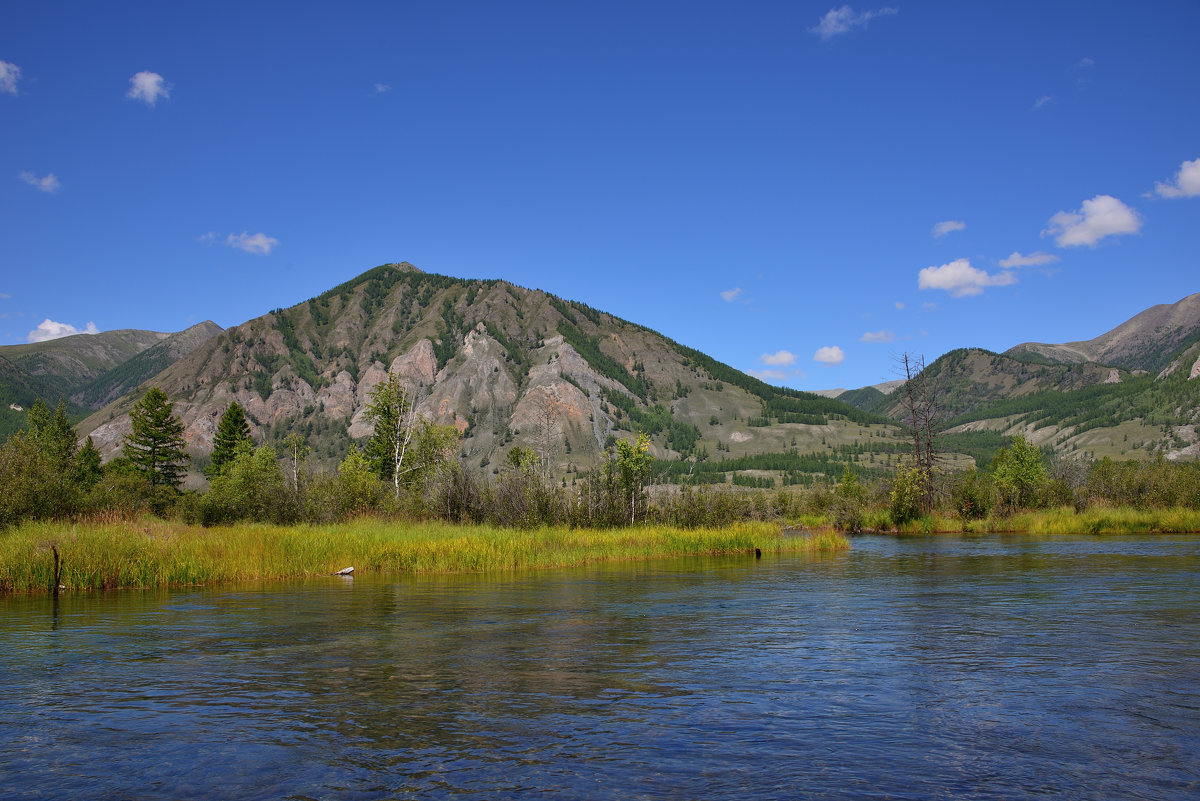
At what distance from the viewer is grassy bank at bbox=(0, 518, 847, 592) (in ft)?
83.7

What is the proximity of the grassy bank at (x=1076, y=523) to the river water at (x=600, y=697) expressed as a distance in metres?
38.7

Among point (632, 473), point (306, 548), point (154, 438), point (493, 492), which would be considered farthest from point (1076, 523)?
point (154, 438)

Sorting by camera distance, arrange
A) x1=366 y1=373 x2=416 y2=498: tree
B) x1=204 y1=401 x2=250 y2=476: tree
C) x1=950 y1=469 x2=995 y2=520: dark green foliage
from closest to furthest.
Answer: x1=366 y1=373 x2=416 y2=498: tree < x1=950 y1=469 x2=995 y2=520: dark green foliage < x1=204 y1=401 x2=250 y2=476: tree

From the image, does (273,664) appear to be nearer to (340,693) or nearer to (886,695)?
(340,693)

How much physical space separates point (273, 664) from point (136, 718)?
3.70m

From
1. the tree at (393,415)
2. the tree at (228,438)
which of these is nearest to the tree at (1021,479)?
the tree at (393,415)

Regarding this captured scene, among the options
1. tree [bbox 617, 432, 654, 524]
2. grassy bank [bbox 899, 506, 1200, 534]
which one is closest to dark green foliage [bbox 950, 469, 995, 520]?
grassy bank [bbox 899, 506, 1200, 534]

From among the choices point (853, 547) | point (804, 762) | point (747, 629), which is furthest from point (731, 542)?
point (804, 762)

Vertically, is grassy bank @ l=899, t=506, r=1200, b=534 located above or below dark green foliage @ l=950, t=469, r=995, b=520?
below

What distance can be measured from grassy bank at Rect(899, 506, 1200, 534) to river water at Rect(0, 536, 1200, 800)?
127 ft

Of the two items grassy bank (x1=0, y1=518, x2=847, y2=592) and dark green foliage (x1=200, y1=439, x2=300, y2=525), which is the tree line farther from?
grassy bank (x1=0, y1=518, x2=847, y2=592)

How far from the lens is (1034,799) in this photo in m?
8.58

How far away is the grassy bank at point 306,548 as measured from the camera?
25500 millimetres

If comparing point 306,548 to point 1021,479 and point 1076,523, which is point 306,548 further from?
point 1021,479
